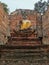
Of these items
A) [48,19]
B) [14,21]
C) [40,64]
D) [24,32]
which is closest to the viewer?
[40,64]

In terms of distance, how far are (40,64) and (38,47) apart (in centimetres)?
53

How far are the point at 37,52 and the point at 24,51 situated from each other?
0.40 metres

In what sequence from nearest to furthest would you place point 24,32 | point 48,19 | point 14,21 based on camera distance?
point 24,32, point 48,19, point 14,21

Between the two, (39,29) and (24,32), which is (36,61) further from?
(39,29)

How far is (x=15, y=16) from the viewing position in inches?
765

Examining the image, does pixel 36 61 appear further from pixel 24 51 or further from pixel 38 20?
pixel 38 20

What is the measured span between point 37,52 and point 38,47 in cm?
16

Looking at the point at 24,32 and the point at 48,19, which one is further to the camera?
the point at 48,19

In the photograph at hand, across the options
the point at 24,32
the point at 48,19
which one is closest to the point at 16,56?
the point at 24,32

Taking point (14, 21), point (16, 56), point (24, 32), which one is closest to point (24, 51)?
point (16, 56)

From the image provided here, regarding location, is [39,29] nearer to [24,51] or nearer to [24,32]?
[24,32]

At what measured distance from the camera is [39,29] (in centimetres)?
1933

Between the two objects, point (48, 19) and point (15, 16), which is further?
point (15, 16)

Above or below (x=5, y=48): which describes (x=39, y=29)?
below
